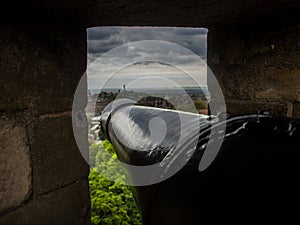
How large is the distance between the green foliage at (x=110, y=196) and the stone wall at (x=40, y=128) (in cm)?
48

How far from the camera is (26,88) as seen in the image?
1075mm

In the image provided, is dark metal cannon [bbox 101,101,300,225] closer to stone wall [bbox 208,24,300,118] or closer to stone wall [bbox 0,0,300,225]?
stone wall [bbox 0,0,300,225]

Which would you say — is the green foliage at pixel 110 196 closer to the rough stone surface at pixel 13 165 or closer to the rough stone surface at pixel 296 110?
the rough stone surface at pixel 13 165

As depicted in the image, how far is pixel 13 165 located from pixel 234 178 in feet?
2.79

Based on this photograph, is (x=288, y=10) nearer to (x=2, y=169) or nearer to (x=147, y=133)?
(x=147, y=133)

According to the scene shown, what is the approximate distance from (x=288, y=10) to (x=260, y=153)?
3.24 ft

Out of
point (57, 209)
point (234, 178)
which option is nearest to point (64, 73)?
point (57, 209)

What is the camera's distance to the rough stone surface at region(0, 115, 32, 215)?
1.00 m

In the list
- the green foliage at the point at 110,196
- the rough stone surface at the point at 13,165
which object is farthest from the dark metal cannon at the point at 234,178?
the green foliage at the point at 110,196

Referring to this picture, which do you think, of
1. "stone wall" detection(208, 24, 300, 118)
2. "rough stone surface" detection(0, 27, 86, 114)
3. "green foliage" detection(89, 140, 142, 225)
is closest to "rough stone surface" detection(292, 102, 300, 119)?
"stone wall" detection(208, 24, 300, 118)

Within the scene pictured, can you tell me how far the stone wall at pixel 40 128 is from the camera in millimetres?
1014

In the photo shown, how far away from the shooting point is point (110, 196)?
6.75 feet

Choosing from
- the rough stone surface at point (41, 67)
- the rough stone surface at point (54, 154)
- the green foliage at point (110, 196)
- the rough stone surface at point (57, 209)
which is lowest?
the green foliage at point (110, 196)

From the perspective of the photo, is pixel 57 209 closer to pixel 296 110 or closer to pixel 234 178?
pixel 234 178
